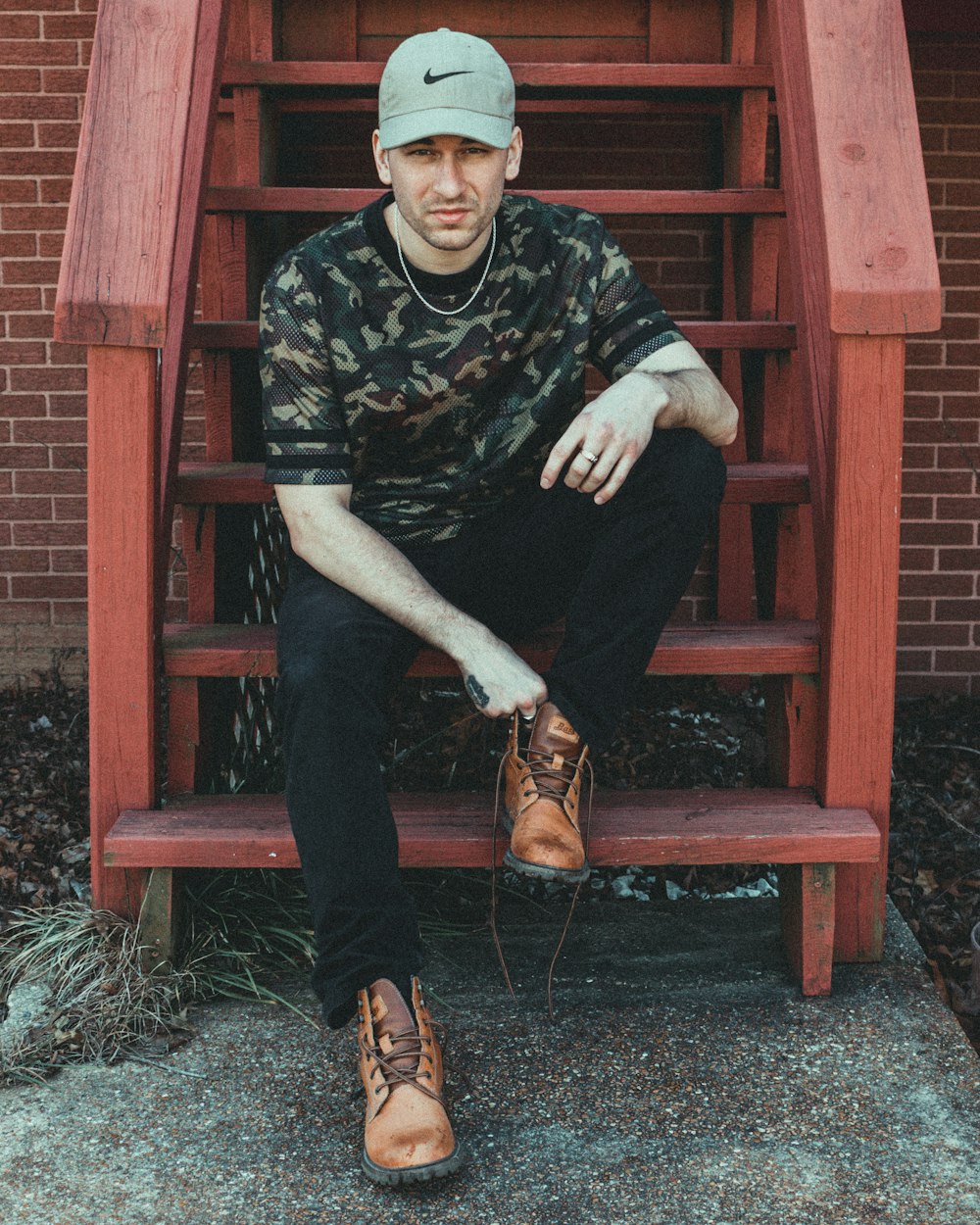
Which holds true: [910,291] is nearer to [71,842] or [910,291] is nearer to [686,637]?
[686,637]

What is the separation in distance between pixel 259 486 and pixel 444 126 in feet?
2.92

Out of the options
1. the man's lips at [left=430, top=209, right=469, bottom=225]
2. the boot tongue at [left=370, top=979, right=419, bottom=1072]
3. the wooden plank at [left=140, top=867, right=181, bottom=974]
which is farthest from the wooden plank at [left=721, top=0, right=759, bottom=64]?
the boot tongue at [left=370, top=979, right=419, bottom=1072]

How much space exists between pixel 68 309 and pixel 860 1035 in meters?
1.83

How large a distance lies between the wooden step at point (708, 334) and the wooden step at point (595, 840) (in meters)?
1.14

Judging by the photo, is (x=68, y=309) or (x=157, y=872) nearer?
(x=68, y=309)

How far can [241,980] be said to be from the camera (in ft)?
8.00

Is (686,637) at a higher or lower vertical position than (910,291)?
lower

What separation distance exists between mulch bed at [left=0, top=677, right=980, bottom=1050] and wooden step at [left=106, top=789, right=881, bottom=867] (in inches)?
18.6

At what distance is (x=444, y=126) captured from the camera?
7.37 ft

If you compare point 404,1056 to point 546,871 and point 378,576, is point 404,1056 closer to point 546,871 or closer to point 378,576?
point 546,871

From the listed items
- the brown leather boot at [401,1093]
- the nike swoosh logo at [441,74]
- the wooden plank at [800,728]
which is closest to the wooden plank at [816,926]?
the wooden plank at [800,728]

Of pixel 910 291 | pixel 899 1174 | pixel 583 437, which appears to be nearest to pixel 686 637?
pixel 583 437

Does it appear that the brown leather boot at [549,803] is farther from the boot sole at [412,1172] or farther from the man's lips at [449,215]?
the man's lips at [449,215]

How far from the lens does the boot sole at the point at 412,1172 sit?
185cm
